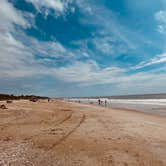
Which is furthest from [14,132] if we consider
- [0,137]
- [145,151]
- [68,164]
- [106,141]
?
[145,151]

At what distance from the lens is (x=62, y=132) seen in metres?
11.6

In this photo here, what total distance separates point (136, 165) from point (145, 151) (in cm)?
162

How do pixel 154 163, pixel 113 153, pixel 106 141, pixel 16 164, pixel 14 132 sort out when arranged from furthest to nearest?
1. pixel 14 132
2. pixel 106 141
3. pixel 113 153
4. pixel 154 163
5. pixel 16 164

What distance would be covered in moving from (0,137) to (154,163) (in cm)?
634

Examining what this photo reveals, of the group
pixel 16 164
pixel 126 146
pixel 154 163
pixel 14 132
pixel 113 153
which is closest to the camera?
pixel 16 164

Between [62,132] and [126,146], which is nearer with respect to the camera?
[126,146]

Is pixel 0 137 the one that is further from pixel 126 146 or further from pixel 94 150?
pixel 126 146

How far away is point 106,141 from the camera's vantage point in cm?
994

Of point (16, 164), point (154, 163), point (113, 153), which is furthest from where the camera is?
point (113, 153)

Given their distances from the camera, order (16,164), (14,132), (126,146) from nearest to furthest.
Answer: (16,164) → (126,146) → (14,132)

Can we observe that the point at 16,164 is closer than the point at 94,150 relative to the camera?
Yes

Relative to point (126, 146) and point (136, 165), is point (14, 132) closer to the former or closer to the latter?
point (126, 146)

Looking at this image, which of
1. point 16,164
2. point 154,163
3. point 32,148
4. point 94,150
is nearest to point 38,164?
point 16,164

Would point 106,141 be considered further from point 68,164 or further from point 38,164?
point 38,164
